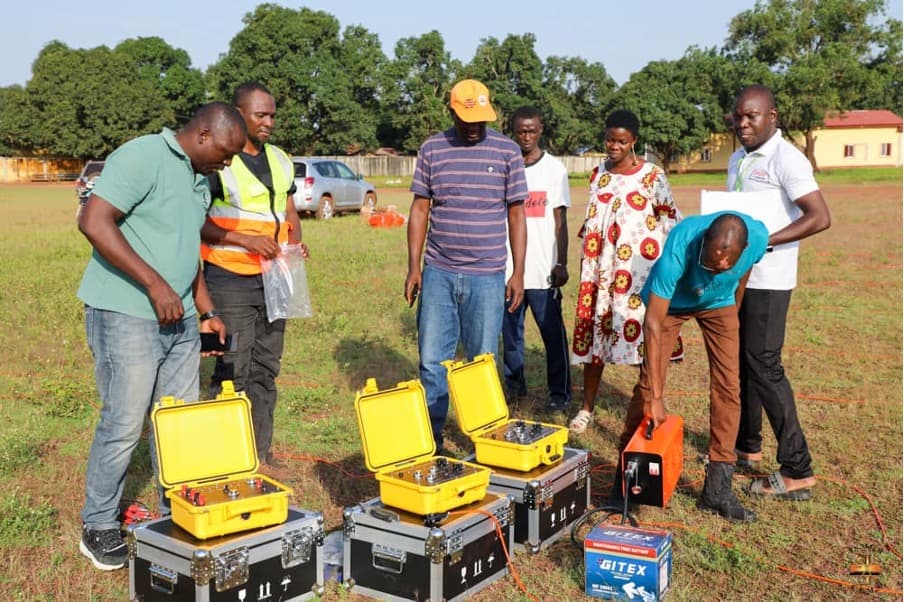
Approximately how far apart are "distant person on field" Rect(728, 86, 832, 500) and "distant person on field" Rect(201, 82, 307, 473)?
2600 mm

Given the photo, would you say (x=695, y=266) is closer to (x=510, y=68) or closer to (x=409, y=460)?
(x=409, y=460)

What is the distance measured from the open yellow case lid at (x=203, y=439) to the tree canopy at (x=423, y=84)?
56.5 m

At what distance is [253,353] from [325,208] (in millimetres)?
17677

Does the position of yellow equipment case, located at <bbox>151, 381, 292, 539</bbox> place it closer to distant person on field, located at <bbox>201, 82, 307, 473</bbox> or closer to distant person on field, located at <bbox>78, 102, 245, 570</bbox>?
distant person on field, located at <bbox>78, 102, 245, 570</bbox>

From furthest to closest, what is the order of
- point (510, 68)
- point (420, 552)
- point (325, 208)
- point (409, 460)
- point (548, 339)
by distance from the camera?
point (510, 68) < point (325, 208) < point (548, 339) < point (409, 460) < point (420, 552)

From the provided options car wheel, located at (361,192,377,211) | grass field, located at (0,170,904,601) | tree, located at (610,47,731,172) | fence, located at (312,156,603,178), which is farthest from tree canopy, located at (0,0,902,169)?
grass field, located at (0,170,904,601)

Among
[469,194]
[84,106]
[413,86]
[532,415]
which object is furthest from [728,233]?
[413,86]

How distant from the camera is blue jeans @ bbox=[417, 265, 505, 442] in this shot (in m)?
5.19

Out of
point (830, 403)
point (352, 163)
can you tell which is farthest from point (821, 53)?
point (830, 403)

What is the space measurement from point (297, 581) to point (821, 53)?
200 ft

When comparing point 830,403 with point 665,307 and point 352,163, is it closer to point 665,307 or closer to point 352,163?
point 665,307

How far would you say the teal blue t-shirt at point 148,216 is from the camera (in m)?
3.67

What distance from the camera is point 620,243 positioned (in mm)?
5906

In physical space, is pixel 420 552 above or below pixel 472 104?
below
